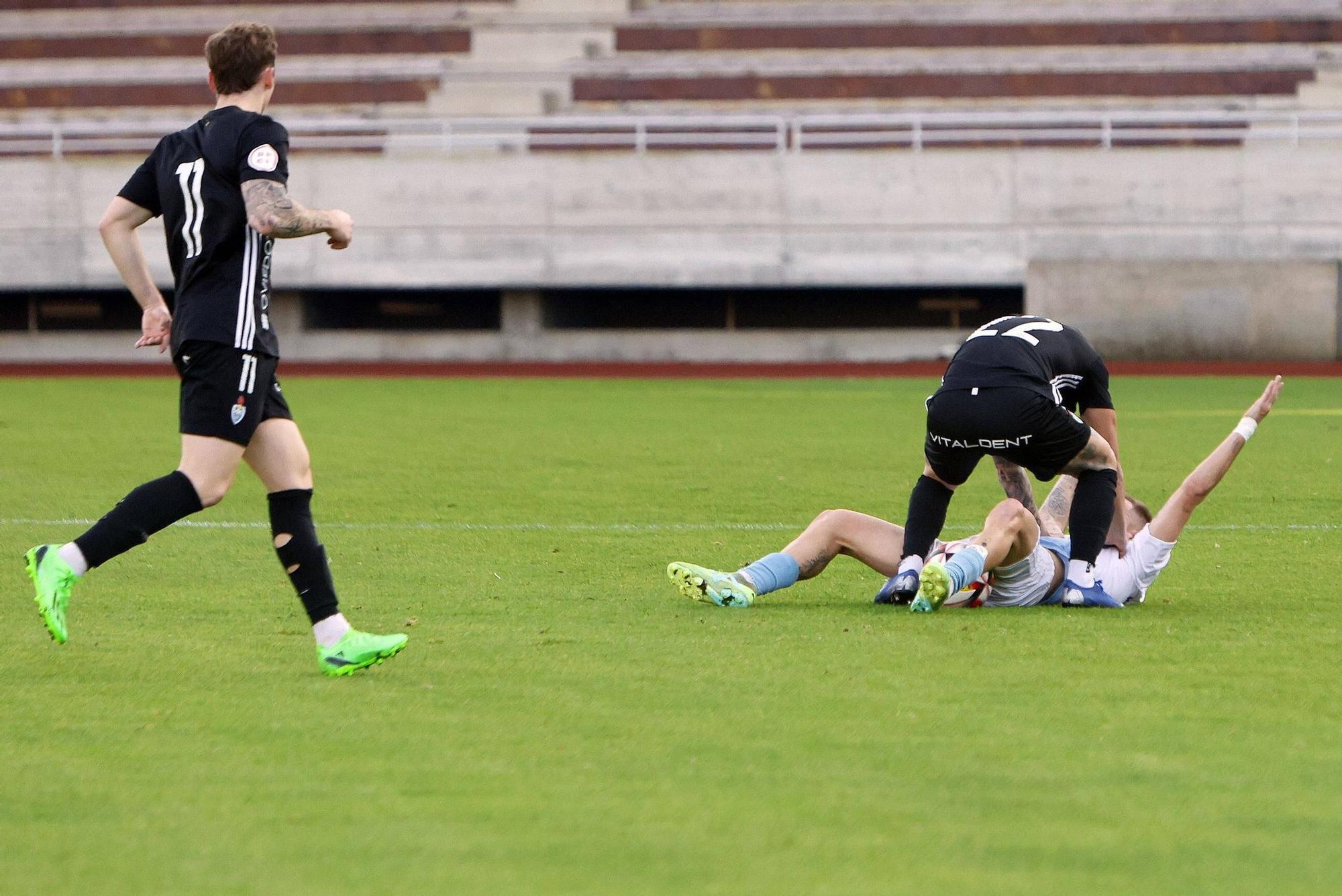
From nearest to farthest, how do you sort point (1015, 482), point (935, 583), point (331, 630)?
point (331, 630), point (935, 583), point (1015, 482)

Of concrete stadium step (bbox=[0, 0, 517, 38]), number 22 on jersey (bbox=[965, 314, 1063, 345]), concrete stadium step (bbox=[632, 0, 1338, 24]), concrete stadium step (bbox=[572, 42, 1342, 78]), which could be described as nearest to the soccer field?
number 22 on jersey (bbox=[965, 314, 1063, 345])

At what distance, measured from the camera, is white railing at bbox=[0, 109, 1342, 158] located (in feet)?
85.8

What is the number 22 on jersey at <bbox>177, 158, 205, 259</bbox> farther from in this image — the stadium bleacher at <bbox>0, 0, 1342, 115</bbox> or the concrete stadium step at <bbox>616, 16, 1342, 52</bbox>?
the concrete stadium step at <bbox>616, 16, 1342, 52</bbox>

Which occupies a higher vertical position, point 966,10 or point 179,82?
point 966,10

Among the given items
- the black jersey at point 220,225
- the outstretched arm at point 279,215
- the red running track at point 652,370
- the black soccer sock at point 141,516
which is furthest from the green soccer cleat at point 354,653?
the red running track at point 652,370

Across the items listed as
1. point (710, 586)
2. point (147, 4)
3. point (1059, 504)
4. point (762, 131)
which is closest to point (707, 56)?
point (762, 131)

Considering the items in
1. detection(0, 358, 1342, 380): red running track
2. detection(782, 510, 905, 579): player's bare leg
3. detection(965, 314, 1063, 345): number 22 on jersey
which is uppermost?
detection(965, 314, 1063, 345): number 22 on jersey

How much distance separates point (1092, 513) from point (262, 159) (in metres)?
3.17

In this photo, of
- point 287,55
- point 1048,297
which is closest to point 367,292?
point 287,55

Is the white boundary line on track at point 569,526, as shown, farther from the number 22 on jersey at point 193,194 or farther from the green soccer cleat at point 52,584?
the number 22 on jersey at point 193,194

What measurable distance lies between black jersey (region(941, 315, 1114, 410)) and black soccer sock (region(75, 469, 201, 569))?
8.77 feet

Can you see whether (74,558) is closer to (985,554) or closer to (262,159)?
(262,159)

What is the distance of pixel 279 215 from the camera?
4.86 metres

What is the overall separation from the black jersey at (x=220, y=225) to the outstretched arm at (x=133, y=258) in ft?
0.22
